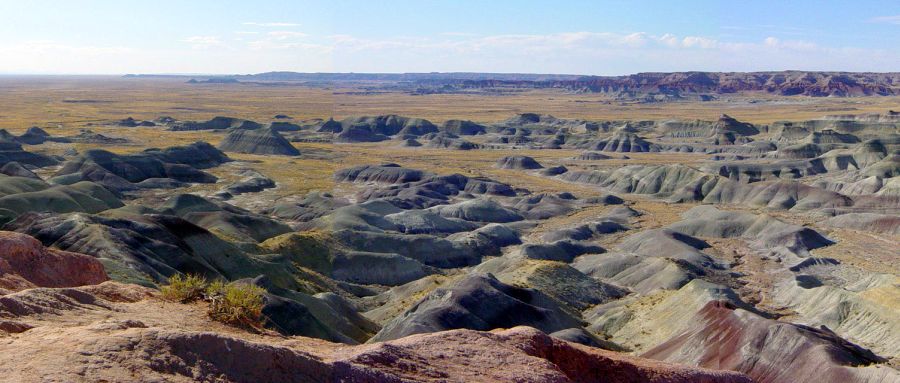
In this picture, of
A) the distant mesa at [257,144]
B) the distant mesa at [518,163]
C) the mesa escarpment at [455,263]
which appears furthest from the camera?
the distant mesa at [257,144]

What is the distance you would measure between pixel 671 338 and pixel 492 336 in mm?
18460

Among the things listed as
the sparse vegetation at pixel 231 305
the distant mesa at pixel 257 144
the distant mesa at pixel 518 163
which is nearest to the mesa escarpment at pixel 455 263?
the sparse vegetation at pixel 231 305

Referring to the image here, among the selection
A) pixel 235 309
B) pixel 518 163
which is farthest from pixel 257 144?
pixel 235 309

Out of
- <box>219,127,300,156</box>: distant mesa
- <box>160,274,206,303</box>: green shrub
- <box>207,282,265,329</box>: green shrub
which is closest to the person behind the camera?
<box>207,282,265,329</box>: green shrub

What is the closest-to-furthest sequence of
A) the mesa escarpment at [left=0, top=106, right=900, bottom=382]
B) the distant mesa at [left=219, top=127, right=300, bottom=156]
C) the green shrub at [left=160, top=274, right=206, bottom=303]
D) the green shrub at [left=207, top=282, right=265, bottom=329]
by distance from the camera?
the mesa escarpment at [left=0, top=106, right=900, bottom=382] < the green shrub at [left=207, top=282, right=265, bottom=329] < the green shrub at [left=160, top=274, right=206, bottom=303] < the distant mesa at [left=219, top=127, right=300, bottom=156]

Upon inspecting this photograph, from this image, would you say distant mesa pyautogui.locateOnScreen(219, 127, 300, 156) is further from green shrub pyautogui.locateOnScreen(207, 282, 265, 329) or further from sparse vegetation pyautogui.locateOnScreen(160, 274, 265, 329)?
green shrub pyautogui.locateOnScreen(207, 282, 265, 329)

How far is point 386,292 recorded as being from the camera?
Result: 137ft

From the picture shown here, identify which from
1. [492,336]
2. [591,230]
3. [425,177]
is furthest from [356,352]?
[425,177]

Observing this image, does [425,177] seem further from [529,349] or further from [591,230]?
[529,349]

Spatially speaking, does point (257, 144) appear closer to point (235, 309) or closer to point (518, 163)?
point (518, 163)

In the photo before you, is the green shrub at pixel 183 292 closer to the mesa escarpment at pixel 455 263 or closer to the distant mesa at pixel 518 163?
the mesa escarpment at pixel 455 263

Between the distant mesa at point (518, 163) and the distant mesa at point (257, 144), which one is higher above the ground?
the distant mesa at point (257, 144)

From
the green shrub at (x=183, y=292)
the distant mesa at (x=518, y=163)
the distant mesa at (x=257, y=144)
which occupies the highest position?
the green shrub at (x=183, y=292)

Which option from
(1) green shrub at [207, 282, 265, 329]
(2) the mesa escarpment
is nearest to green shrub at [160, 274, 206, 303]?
(2) the mesa escarpment
